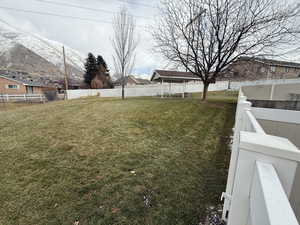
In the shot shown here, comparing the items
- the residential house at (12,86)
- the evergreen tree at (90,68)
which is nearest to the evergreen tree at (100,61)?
the evergreen tree at (90,68)

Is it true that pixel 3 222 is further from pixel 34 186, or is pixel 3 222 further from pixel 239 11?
pixel 239 11

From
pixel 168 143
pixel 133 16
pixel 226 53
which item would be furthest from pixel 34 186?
pixel 133 16

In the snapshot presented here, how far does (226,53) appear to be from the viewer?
8.19m

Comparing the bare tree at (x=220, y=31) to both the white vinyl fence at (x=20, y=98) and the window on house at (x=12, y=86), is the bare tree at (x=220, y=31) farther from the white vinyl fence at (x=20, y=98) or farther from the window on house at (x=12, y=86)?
the window on house at (x=12, y=86)

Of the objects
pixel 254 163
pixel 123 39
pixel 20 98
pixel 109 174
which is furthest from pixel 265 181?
pixel 20 98

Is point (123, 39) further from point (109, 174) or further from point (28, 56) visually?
point (28, 56)

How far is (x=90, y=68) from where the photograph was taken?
28.5 m

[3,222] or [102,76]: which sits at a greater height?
[102,76]

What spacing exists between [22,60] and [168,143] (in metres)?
93.4

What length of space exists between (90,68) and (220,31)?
26.5 metres

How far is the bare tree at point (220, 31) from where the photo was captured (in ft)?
23.0

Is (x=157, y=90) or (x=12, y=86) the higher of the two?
(x=12, y=86)

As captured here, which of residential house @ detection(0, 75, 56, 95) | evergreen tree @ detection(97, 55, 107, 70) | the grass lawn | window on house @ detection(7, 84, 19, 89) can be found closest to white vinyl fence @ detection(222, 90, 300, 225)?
the grass lawn

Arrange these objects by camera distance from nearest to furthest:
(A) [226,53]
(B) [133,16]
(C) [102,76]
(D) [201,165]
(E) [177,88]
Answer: (D) [201,165]
(A) [226,53]
(B) [133,16]
(E) [177,88]
(C) [102,76]
